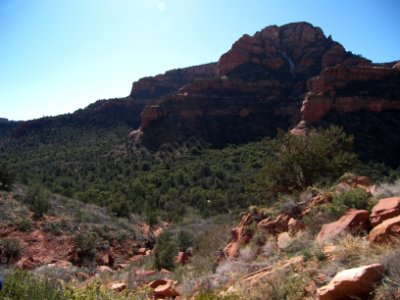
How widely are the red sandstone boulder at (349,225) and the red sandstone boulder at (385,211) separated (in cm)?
15

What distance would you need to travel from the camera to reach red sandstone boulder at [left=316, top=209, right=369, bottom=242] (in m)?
6.44

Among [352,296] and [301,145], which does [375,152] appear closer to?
[301,145]

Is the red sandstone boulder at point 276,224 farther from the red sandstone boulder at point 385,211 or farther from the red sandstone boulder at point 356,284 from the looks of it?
the red sandstone boulder at point 356,284

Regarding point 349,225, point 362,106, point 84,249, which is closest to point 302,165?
point 349,225

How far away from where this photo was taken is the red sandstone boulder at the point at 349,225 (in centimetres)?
644

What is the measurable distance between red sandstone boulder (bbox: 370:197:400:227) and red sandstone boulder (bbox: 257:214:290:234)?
285 centimetres

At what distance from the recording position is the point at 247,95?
202 ft

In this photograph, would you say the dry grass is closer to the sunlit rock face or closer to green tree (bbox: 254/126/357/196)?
green tree (bbox: 254/126/357/196)

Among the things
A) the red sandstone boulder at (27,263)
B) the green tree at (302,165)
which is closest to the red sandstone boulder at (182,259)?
the green tree at (302,165)

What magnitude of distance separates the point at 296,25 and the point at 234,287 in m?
78.9

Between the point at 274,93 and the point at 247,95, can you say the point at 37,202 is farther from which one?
the point at 274,93

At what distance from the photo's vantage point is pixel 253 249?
8695mm

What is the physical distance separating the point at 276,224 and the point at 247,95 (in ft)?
175

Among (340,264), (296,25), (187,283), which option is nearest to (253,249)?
(187,283)
